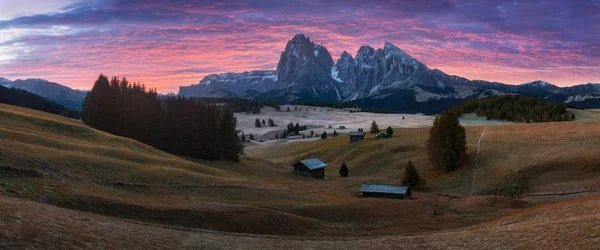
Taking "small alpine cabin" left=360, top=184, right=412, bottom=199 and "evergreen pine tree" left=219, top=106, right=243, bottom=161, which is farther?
"evergreen pine tree" left=219, top=106, right=243, bottom=161

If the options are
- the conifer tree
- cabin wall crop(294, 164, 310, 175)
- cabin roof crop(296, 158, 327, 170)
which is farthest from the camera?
cabin wall crop(294, 164, 310, 175)

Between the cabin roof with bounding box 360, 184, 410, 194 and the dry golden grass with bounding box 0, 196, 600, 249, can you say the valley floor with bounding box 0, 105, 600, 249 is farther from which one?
the cabin roof with bounding box 360, 184, 410, 194

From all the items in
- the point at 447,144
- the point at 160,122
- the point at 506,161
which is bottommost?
the point at 506,161

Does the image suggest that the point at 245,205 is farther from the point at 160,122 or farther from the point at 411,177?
the point at 160,122

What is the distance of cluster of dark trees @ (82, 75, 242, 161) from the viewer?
8944cm

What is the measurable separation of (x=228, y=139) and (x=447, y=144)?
46342 millimetres

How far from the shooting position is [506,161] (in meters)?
79.8

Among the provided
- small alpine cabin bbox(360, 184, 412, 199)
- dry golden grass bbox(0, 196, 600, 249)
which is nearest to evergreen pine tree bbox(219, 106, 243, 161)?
small alpine cabin bbox(360, 184, 412, 199)

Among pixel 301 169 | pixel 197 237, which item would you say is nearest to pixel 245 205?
pixel 197 237

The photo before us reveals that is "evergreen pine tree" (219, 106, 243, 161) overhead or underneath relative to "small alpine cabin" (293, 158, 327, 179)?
overhead

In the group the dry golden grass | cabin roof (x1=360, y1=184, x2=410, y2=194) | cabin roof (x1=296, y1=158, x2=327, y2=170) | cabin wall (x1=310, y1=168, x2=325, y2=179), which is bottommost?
cabin wall (x1=310, y1=168, x2=325, y2=179)

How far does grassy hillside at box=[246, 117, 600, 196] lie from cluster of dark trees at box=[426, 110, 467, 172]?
84.7 inches

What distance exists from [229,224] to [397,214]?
22.6m

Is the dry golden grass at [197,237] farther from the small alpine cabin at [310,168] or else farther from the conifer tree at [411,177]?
the small alpine cabin at [310,168]
